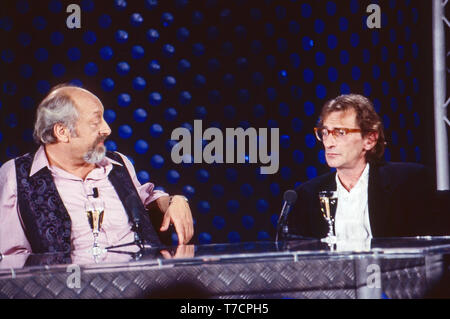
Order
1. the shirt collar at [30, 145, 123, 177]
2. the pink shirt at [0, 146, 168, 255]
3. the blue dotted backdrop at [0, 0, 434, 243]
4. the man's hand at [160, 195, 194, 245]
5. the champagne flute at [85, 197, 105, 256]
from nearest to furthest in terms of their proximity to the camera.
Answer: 1. the champagne flute at [85, 197, 105, 256]
2. the man's hand at [160, 195, 194, 245]
3. the pink shirt at [0, 146, 168, 255]
4. the shirt collar at [30, 145, 123, 177]
5. the blue dotted backdrop at [0, 0, 434, 243]

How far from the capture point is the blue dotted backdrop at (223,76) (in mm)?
3309

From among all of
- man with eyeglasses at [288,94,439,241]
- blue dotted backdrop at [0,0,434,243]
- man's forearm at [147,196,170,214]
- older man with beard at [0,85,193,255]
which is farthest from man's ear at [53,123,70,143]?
man with eyeglasses at [288,94,439,241]

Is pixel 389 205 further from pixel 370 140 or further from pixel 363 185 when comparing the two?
pixel 370 140

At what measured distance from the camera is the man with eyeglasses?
3.04 m

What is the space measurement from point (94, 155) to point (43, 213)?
455 mm

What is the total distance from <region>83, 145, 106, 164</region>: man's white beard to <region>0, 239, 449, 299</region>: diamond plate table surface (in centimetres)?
148

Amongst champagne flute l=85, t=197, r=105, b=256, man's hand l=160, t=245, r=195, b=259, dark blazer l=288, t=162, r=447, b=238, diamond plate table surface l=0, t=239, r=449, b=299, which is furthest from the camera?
dark blazer l=288, t=162, r=447, b=238

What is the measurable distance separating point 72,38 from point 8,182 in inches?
39.9

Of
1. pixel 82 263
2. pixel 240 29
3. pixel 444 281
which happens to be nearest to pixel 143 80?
pixel 240 29

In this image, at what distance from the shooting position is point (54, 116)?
10.2 feet

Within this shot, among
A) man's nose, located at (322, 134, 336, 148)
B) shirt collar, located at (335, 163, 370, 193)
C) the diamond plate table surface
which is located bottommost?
the diamond plate table surface

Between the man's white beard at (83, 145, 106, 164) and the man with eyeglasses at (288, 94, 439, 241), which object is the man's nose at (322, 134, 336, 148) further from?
the man's white beard at (83, 145, 106, 164)

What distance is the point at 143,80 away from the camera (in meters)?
3.53

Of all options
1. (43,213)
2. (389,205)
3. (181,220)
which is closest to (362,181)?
(389,205)
